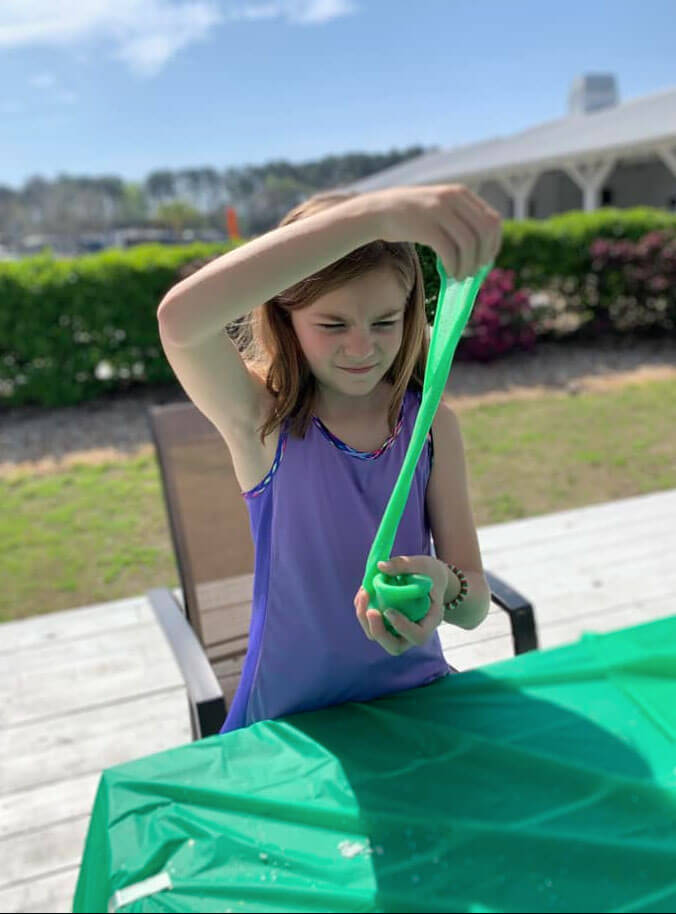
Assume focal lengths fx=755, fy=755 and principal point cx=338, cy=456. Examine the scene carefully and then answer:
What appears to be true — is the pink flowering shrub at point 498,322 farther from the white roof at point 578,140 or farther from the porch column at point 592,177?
the porch column at point 592,177

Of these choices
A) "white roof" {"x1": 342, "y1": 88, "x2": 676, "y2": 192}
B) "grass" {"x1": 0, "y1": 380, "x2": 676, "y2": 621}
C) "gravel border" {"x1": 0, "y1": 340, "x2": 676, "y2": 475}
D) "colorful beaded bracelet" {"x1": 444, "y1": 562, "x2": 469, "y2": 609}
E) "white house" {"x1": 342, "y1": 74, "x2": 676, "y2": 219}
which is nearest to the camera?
"colorful beaded bracelet" {"x1": 444, "y1": 562, "x2": 469, "y2": 609}

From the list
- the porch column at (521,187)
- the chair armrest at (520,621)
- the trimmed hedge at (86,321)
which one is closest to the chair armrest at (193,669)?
the chair armrest at (520,621)

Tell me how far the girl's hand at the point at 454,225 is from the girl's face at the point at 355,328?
0.94ft

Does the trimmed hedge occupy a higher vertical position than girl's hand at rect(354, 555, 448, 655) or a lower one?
higher

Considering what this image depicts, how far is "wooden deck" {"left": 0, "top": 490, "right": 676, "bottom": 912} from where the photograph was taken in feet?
5.96

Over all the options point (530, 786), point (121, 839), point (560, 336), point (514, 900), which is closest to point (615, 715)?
point (530, 786)

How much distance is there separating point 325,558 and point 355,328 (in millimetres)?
374

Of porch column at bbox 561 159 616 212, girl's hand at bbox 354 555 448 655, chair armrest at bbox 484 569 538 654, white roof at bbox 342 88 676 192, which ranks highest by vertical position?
white roof at bbox 342 88 676 192

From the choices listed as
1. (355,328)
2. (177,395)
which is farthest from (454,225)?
(177,395)

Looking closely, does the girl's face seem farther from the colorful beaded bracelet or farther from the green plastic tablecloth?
the green plastic tablecloth

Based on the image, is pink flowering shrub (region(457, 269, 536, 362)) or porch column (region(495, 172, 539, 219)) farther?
porch column (region(495, 172, 539, 219))

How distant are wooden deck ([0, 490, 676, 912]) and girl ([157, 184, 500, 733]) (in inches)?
6.1

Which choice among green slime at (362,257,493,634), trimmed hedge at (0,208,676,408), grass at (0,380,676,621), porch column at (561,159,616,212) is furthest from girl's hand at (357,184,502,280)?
porch column at (561,159,616,212)

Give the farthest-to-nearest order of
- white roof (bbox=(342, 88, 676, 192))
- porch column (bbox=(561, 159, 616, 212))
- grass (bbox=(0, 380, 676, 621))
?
porch column (bbox=(561, 159, 616, 212)), white roof (bbox=(342, 88, 676, 192)), grass (bbox=(0, 380, 676, 621))
